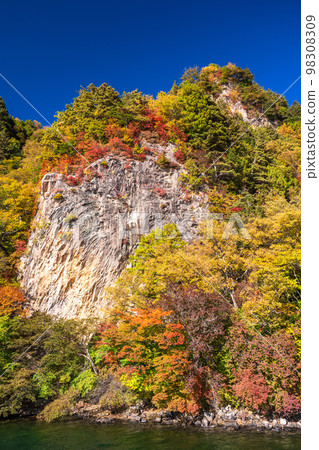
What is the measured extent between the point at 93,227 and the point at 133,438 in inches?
593

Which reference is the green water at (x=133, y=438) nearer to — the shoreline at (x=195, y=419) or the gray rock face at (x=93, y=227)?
the shoreline at (x=195, y=419)

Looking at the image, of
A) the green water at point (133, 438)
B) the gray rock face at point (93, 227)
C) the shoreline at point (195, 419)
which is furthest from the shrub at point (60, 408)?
the gray rock face at point (93, 227)

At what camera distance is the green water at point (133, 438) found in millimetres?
11570

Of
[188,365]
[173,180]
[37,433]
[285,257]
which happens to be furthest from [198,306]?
[173,180]

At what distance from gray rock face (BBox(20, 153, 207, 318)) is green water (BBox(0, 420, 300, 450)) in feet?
26.1

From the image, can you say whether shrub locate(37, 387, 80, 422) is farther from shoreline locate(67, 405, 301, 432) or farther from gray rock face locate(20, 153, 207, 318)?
gray rock face locate(20, 153, 207, 318)

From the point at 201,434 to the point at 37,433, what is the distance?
8628 mm

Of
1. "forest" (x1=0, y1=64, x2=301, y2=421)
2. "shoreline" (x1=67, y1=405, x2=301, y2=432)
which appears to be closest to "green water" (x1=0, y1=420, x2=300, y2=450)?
"shoreline" (x1=67, y1=405, x2=301, y2=432)

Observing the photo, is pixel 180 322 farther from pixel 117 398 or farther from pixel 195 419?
pixel 117 398

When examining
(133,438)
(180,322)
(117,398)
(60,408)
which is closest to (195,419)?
(133,438)

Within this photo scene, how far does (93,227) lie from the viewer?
22859 millimetres

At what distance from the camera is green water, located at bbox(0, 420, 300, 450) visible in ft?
38.0

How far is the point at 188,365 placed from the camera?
14.7 meters
